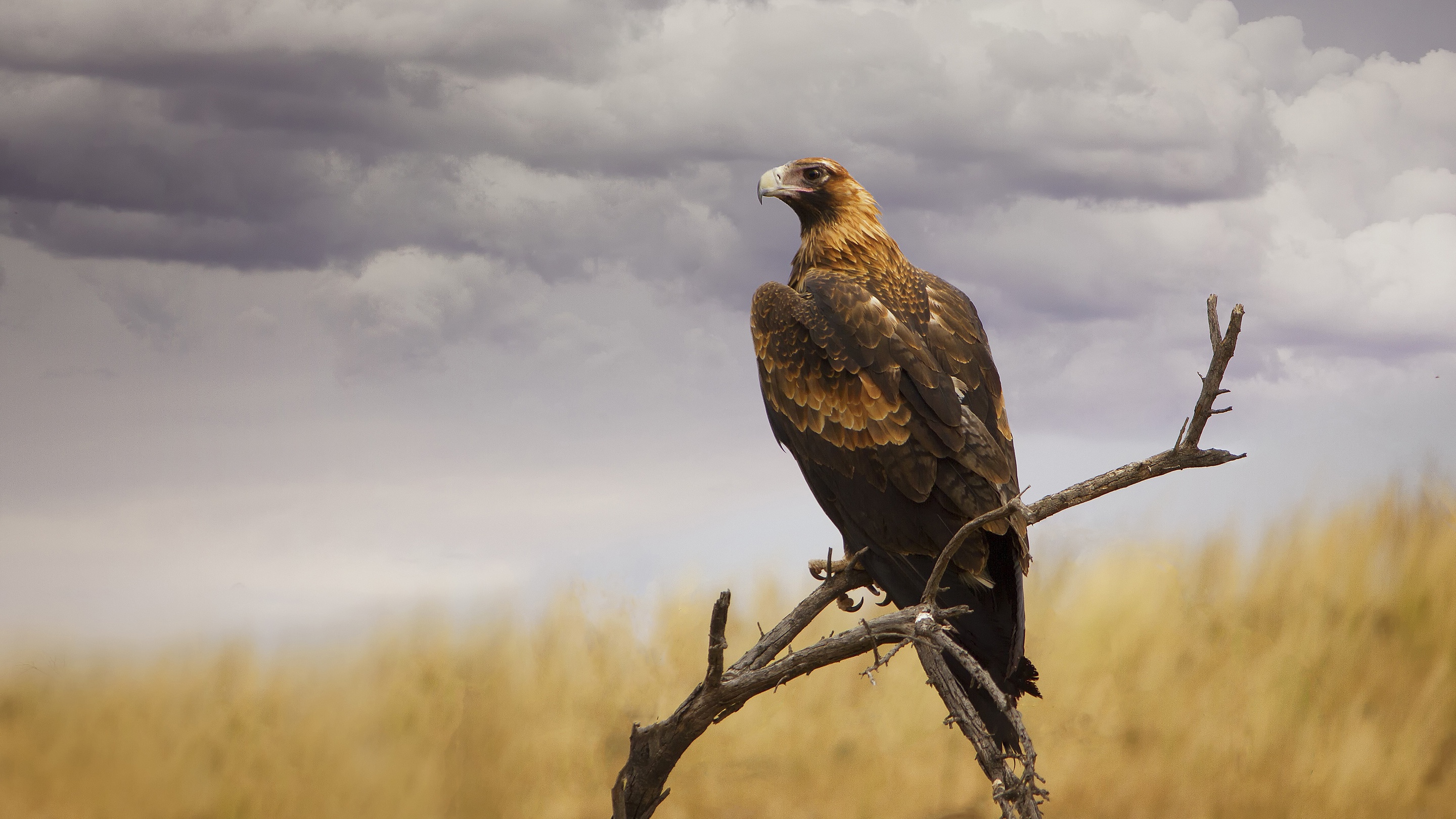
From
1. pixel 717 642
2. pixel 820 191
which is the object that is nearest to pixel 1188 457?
pixel 717 642

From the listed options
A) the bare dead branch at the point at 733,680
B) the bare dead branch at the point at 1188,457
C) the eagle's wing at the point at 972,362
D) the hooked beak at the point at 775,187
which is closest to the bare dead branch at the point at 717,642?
the bare dead branch at the point at 733,680

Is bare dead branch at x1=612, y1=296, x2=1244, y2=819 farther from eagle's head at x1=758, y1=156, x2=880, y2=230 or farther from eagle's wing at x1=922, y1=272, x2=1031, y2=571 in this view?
eagle's head at x1=758, y1=156, x2=880, y2=230

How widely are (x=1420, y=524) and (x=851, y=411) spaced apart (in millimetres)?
6238

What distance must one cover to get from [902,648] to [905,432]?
159 centimetres

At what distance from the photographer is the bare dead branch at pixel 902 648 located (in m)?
4.37

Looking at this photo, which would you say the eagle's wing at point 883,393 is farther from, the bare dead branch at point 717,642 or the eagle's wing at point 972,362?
the bare dead branch at point 717,642

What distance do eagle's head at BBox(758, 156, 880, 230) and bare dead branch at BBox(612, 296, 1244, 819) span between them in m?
2.25

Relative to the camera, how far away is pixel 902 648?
440cm

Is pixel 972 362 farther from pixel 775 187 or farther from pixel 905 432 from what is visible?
pixel 775 187

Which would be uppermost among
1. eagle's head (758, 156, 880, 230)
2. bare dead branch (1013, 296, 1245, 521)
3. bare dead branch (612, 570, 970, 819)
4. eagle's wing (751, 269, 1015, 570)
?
A: eagle's head (758, 156, 880, 230)

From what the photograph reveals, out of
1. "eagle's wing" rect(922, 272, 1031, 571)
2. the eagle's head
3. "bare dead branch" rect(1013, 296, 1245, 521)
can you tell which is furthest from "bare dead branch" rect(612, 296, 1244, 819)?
the eagle's head

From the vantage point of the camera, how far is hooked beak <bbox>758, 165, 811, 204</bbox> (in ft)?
22.9

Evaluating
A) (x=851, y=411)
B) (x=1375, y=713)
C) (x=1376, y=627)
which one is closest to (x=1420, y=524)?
(x=1376, y=627)

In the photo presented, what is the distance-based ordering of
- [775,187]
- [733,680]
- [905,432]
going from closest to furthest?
1. [733,680]
2. [905,432]
3. [775,187]
